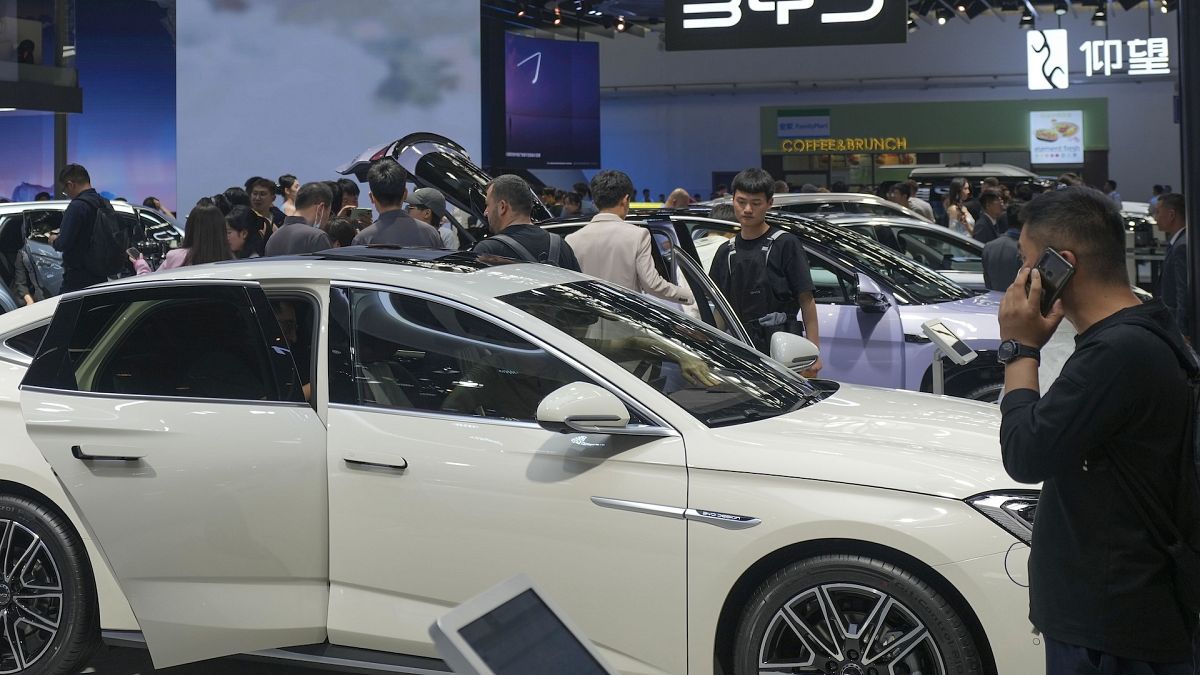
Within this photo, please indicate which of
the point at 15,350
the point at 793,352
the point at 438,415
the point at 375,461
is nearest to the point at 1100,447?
the point at 438,415

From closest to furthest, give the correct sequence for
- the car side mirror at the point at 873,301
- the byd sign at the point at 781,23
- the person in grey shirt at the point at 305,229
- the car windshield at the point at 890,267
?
1. the person in grey shirt at the point at 305,229
2. the car side mirror at the point at 873,301
3. the car windshield at the point at 890,267
4. the byd sign at the point at 781,23

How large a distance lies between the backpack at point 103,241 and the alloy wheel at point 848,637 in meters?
7.44

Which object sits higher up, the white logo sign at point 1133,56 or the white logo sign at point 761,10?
the white logo sign at point 1133,56

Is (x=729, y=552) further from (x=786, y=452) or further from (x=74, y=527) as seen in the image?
(x=74, y=527)

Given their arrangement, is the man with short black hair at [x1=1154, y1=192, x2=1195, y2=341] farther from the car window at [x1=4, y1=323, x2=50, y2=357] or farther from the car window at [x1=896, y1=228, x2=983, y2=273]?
the car window at [x1=4, y1=323, x2=50, y2=357]

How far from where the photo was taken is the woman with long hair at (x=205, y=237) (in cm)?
695

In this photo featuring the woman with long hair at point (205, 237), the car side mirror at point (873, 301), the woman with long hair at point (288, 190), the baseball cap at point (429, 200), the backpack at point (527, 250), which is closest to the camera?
the backpack at point (527, 250)

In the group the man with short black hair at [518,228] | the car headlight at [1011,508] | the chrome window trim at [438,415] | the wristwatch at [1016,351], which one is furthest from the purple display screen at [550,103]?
the wristwatch at [1016,351]

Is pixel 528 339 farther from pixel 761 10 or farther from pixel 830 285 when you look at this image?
pixel 761 10

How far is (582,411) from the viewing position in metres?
3.59

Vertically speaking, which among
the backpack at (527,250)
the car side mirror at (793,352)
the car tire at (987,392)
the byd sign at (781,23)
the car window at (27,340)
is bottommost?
the car tire at (987,392)

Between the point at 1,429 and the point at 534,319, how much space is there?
1.95 m

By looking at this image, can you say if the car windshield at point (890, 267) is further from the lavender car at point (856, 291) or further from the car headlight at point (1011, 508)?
the car headlight at point (1011, 508)

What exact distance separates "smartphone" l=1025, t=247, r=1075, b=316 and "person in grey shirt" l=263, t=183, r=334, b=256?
5.29m
